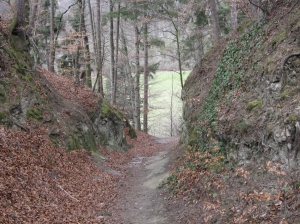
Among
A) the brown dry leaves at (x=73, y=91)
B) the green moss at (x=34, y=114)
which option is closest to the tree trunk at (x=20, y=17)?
the brown dry leaves at (x=73, y=91)

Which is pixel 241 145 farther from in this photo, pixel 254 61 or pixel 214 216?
pixel 254 61

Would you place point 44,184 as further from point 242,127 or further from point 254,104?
point 254,104

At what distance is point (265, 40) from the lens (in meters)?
9.67

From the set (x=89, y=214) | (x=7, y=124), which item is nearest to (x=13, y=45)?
(x=7, y=124)

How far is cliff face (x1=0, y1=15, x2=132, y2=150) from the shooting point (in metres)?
10.9

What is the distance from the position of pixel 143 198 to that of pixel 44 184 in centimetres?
372

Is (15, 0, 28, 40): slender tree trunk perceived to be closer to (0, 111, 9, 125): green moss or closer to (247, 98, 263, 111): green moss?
(0, 111, 9, 125): green moss

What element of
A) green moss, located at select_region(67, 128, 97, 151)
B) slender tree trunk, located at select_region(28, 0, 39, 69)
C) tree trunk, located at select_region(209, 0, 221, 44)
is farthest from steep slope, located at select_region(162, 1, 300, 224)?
slender tree trunk, located at select_region(28, 0, 39, 69)

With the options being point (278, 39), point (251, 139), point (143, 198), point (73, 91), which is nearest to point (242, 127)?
point (251, 139)

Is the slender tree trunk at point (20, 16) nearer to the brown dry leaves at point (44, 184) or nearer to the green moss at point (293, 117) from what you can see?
the brown dry leaves at point (44, 184)

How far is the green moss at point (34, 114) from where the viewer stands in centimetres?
1127

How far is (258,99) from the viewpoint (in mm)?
8305

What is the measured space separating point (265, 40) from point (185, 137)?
7202mm

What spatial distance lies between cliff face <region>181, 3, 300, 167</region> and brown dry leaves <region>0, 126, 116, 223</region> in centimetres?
447
